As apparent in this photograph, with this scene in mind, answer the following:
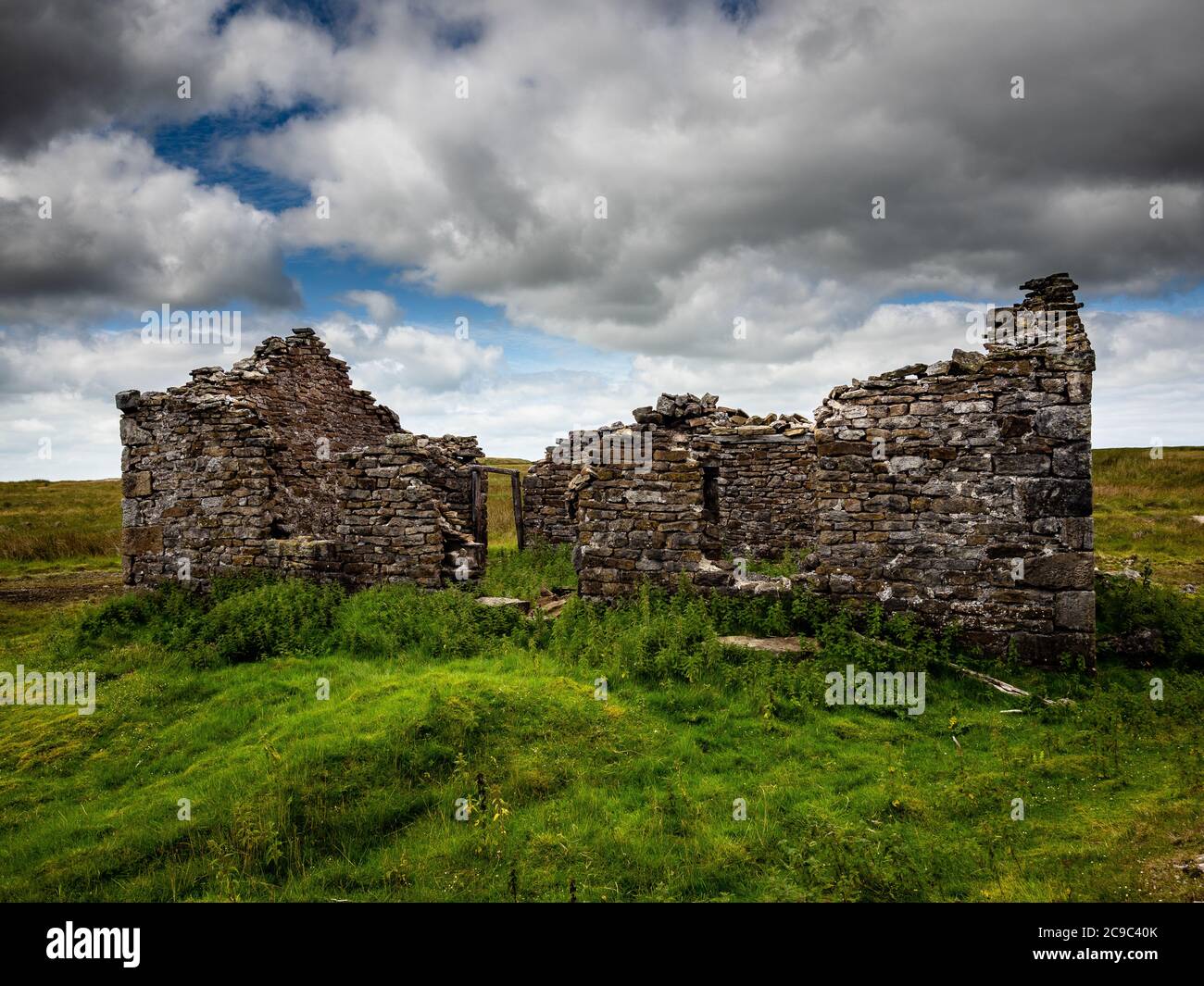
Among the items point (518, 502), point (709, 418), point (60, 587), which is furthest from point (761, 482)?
point (60, 587)

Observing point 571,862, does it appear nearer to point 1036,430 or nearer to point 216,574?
point 1036,430

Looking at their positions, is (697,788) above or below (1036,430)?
below

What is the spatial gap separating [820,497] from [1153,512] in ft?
74.3

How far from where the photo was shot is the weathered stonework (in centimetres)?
1174

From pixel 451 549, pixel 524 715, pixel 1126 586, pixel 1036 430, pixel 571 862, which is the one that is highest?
pixel 1036 430

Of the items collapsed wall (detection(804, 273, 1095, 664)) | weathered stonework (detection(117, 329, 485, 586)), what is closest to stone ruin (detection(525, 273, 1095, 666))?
collapsed wall (detection(804, 273, 1095, 664))

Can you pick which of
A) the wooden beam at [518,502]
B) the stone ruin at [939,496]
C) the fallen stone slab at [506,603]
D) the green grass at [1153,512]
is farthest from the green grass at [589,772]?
the green grass at [1153,512]

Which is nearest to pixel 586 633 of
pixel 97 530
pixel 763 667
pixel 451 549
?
pixel 763 667

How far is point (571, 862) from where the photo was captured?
16.0 ft

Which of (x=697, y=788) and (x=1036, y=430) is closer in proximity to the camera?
(x=697, y=788)

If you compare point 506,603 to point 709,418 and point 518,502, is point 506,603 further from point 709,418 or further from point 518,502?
point 518,502

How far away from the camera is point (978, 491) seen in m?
8.89

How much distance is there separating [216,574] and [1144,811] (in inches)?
557
